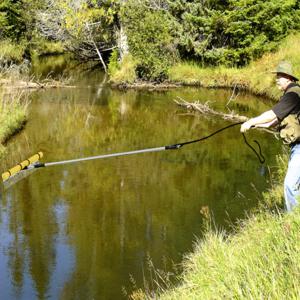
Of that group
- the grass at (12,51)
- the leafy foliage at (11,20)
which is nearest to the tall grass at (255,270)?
the grass at (12,51)

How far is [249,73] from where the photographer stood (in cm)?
2116

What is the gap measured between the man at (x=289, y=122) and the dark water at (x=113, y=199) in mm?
1634

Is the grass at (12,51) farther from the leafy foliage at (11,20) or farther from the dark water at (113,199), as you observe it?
the dark water at (113,199)

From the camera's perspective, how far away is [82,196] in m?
9.92

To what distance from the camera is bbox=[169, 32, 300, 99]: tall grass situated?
19.5 meters

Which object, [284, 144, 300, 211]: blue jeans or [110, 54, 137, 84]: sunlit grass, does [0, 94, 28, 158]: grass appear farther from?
[284, 144, 300, 211]: blue jeans

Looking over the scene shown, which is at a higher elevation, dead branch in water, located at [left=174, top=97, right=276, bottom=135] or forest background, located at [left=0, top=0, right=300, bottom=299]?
forest background, located at [left=0, top=0, right=300, bottom=299]

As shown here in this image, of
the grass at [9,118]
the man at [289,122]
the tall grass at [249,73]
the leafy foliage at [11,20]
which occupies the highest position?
the man at [289,122]

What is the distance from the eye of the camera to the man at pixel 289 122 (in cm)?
562

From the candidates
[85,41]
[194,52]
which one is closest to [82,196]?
[194,52]

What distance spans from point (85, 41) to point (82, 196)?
19984mm

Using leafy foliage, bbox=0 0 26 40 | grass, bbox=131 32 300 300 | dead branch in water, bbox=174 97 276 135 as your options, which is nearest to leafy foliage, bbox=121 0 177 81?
dead branch in water, bbox=174 97 276 135

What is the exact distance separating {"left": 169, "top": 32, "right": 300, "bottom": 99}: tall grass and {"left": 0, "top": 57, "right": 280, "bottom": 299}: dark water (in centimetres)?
245

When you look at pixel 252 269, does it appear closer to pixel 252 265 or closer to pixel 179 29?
pixel 252 265
